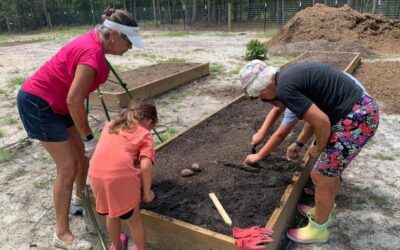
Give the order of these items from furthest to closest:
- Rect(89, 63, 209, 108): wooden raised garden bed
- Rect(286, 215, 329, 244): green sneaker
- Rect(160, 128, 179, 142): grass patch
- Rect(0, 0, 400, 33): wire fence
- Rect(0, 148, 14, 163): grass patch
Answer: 1. Rect(0, 0, 400, 33): wire fence
2. Rect(89, 63, 209, 108): wooden raised garden bed
3. Rect(160, 128, 179, 142): grass patch
4. Rect(0, 148, 14, 163): grass patch
5. Rect(286, 215, 329, 244): green sneaker

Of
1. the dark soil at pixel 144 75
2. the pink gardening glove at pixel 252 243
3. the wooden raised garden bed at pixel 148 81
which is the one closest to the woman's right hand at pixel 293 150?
the pink gardening glove at pixel 252 243

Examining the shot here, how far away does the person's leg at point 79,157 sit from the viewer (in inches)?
112

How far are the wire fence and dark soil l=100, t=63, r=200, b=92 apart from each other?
50.4ft

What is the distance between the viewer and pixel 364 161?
4086 millimetres

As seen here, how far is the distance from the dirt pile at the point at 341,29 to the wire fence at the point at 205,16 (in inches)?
259

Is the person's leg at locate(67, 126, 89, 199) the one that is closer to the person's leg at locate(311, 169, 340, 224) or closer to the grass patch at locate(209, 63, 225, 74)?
the person's leg at locate(311, 169, 340, 224)

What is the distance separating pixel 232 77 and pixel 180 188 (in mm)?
5874

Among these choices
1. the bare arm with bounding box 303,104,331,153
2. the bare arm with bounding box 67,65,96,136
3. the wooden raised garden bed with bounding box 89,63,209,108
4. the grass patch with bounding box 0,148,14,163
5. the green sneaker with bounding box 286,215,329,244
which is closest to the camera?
the bare arm with bounding box 303,104,331,153

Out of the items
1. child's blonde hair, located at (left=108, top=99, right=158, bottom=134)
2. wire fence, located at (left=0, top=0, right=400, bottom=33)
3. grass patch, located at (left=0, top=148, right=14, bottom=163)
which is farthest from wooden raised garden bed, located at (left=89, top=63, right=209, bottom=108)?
wire fence, located at (left=0, top=0, right=400, bottom=33)

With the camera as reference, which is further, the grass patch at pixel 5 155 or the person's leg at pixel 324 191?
the grass patch at pixel 5 155

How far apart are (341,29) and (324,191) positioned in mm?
12385

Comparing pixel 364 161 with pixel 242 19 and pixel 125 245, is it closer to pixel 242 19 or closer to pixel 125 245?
pixel 125 245

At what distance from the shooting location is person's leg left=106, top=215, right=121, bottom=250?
2384 millimetres

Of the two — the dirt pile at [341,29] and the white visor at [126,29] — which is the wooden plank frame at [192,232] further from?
the dirt pile at [341,29]
